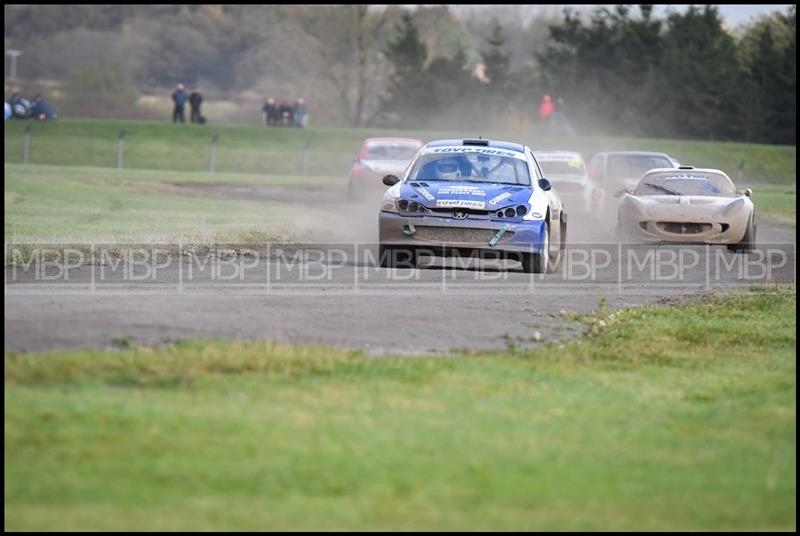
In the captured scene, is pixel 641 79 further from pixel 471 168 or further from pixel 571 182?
pixel 471 168

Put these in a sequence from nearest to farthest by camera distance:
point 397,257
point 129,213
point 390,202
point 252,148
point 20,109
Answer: point 390,202 → point 397,257 → point 129,213 → point 252,148 → point 20,109

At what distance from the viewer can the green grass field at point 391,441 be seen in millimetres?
6699

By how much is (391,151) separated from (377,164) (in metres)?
1.08

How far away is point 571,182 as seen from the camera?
27891mm

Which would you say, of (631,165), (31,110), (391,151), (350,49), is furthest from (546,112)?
(631,165)

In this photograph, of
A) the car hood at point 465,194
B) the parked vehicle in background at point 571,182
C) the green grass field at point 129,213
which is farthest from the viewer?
the parked vehicle in background at point 571,182

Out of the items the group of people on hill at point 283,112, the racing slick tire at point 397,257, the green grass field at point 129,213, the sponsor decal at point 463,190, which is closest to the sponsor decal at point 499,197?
the sponsor decal at point 463,190

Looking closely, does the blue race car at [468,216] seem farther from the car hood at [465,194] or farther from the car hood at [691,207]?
the car hood at [691,207]

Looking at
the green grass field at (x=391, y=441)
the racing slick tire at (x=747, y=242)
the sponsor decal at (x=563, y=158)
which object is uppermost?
the sponsor decal at (x=563, y=158)

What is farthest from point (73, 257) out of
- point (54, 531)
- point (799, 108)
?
point (799, 108)

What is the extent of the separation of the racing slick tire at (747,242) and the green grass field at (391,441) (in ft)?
35.9

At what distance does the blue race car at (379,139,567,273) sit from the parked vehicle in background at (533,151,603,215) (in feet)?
32.3

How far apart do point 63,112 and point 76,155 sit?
35.3m

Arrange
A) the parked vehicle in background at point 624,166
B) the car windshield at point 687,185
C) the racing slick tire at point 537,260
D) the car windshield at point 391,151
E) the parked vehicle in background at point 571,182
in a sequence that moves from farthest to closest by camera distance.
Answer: the car windshield at point 391,151 < the parked vehicle in background at point 624,166 < the parked vehicle in background at point 571,182 < the car windshield at point 687,185 < the racing slick tire at point 537,260
